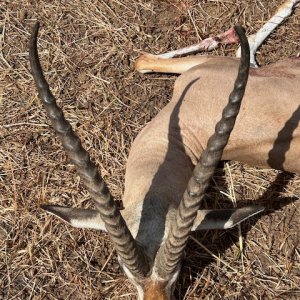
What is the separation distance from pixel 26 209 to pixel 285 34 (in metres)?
3.43

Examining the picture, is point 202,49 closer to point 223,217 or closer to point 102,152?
point 102,152

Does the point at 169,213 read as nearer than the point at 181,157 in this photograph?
Yes

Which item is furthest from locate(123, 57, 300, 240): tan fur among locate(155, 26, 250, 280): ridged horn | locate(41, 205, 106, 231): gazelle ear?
locate(155, 26, 250, 280): ridged horn

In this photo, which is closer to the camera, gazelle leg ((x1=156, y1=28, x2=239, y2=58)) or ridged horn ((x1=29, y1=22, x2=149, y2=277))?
ridged horn ((x1=29, y1=22, x2=149, y2=277))

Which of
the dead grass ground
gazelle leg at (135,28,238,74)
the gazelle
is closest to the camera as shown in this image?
the gazelle

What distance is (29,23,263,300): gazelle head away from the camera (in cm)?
307

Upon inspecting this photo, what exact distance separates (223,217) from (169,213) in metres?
0.38

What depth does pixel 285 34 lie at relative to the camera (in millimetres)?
6734

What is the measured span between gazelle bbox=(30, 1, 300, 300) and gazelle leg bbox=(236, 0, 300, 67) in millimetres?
571

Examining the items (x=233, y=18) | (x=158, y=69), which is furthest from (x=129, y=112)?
(x=233, y=18)

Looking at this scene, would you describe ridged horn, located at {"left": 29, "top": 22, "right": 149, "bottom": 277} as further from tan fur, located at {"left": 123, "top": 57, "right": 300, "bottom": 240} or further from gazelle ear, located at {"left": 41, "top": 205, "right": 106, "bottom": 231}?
tan fur, located at {"left": 123, "top": 57, "right": 300, "bottom": 240}

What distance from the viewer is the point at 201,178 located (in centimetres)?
345

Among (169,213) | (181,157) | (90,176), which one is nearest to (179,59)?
(181,157)

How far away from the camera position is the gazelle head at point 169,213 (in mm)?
3070
